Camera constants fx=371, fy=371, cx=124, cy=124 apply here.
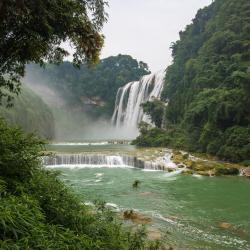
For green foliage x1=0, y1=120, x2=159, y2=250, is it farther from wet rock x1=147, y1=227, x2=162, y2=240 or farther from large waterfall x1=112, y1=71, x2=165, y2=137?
large waterfall x1=112, y1=71, x2=165, y2=137

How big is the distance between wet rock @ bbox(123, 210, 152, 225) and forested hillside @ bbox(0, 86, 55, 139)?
3021 centimetres

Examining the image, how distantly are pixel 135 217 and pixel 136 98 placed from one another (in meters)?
41.4

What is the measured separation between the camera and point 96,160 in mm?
24875

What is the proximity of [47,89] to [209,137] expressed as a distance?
169 ft

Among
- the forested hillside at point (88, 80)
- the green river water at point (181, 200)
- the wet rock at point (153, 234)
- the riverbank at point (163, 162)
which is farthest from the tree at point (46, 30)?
the forested hillside at point (88, 80)

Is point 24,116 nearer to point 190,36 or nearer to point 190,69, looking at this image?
point 190,69

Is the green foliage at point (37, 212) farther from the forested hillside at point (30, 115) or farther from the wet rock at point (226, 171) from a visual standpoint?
the forested hillside at point (30, 115)

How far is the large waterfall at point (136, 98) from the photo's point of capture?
50625 millimetres

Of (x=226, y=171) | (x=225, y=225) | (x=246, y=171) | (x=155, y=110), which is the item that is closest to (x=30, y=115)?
(x=155, y=110)

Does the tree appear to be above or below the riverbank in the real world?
above

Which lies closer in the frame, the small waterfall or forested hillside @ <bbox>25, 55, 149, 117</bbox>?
the small waterfall

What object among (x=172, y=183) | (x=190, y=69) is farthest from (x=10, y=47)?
(x=190, y=69)

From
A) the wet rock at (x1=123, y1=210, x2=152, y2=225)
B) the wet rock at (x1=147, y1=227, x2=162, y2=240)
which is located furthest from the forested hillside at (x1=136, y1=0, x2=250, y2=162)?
the wet rock at (x1=147, y1=227, x2=162, y2=240)

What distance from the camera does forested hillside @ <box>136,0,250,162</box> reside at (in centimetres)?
2619
